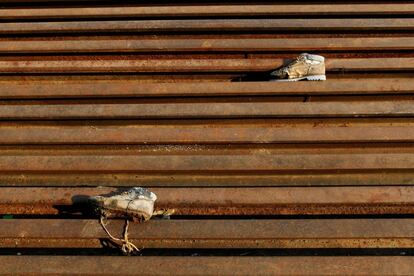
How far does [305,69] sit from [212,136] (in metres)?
0.91

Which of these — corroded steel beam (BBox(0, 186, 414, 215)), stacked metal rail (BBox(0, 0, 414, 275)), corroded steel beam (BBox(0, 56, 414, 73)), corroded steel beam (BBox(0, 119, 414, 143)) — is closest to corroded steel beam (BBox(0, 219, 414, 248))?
stacked metal rail (BBox(0, 0, 414, 275))

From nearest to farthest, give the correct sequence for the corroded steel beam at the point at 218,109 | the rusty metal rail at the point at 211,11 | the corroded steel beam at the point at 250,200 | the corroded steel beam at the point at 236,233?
the corroded steel beam at the point at 236,233, the corroded steel beam at the point at 250,200, the corroded steel beam at the point at 218,109, the rusty metal rail at the point at 211,11

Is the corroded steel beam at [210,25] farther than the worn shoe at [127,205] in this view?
Yes

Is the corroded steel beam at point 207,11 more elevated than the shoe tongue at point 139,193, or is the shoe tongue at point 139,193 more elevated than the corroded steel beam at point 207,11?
the corroded steel beam at point 207,11

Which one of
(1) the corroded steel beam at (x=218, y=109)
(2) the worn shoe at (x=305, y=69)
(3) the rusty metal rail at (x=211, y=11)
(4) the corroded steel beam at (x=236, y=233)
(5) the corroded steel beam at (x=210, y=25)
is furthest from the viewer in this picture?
(3) the rusty metal rail at (x=211, y=11)

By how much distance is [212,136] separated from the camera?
248cm

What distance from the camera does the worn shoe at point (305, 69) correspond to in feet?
8.83

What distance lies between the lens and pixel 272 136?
2455 mm

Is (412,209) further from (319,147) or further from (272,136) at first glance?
(272,136)

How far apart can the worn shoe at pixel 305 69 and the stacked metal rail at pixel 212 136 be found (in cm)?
9

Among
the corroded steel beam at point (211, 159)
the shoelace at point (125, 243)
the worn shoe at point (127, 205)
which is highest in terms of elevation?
the corroded steel beam at point (211, 159)

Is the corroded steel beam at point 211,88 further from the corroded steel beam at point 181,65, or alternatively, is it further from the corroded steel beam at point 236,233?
the corroded steel beam at point 236,233

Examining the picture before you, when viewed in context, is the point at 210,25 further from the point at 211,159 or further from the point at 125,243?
the point at 125,243

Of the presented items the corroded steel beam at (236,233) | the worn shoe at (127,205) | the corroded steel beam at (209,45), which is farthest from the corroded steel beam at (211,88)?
the corroded steel beam at (236,233)
